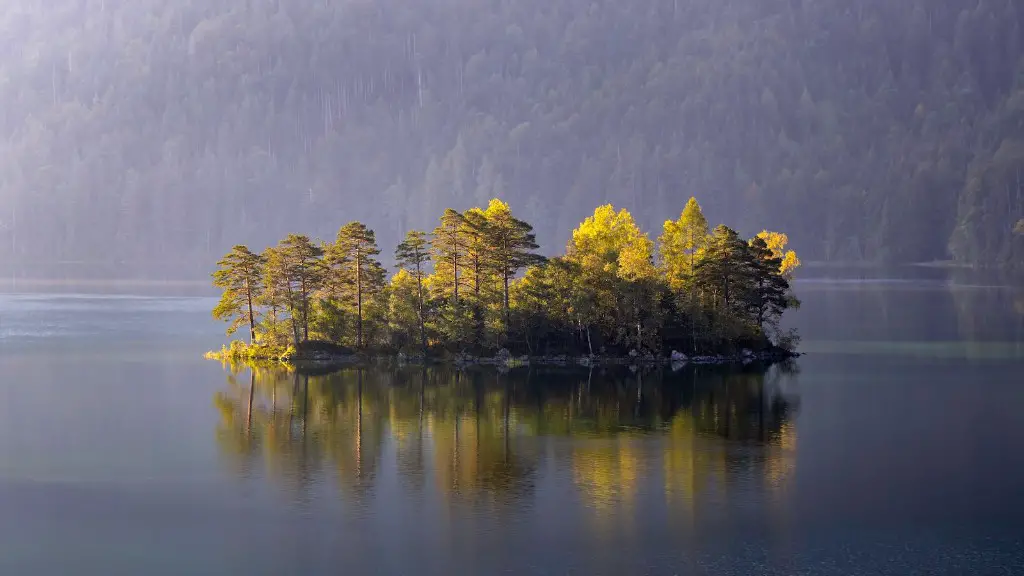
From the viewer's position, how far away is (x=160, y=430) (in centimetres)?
7156

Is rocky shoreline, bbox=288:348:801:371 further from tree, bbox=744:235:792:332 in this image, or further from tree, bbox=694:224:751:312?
tree, bbox=694:224:751:312

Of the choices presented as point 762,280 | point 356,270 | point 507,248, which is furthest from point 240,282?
point 762,280

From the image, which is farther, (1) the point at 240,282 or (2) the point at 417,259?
(1) the point at 240,282

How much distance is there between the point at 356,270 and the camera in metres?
105

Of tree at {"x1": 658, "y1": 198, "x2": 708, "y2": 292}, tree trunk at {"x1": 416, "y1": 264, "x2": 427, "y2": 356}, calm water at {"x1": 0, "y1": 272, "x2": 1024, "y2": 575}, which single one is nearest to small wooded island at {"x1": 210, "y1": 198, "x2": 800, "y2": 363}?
tree trunk at {"x1": 416, "y1": 264, "x2": 427, "y2": 356}

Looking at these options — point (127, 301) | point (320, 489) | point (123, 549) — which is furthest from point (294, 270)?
point (127, 301)

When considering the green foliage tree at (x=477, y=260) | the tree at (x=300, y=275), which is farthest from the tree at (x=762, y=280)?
the tree at (x=300, y=275)

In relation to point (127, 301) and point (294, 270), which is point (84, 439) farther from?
point (127, 301)

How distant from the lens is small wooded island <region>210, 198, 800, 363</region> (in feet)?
330

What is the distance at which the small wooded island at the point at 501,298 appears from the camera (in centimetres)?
10069

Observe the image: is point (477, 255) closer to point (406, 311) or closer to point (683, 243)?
point (406, 311)

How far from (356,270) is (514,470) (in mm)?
49369

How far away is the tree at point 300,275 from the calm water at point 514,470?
9.07 metres

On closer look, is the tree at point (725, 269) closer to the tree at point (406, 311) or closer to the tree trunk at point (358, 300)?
the tree at point (406, 311)
